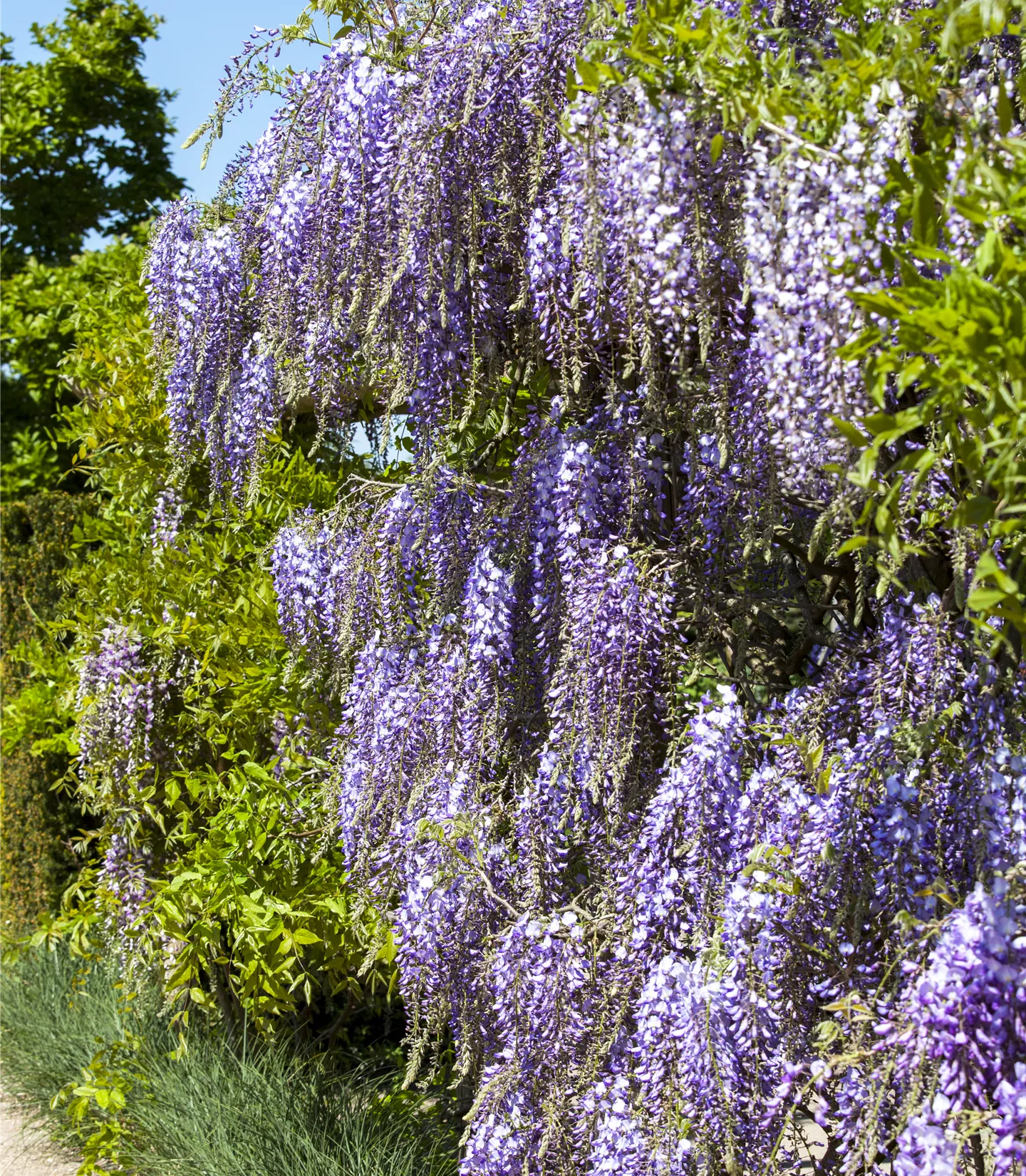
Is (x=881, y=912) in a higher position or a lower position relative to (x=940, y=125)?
lower

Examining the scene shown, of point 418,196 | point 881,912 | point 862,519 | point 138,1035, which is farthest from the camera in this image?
point 138,1035

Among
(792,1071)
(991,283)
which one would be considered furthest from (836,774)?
(991,283)

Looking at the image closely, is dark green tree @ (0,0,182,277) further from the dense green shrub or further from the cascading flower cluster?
the cascading flower cluster

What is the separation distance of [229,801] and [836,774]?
252 cm

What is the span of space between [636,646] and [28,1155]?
12.2ft

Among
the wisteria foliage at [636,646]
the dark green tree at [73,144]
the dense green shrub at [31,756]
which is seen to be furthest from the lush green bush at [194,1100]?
the dark green tree at [73,144]

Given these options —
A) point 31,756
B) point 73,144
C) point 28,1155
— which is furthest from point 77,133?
point 28,1155

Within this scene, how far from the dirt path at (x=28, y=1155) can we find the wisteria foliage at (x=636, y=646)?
86.1 inches

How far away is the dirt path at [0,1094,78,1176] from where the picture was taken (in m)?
4.23

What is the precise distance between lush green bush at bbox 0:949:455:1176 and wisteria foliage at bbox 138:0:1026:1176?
2.53ft

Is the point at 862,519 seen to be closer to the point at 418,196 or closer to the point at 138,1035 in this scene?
the point at 418,196

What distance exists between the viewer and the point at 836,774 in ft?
6.66

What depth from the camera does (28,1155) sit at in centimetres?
438

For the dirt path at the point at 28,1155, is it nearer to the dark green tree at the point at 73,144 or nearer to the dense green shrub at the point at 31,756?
the dense green shrub at the point at 31,756
